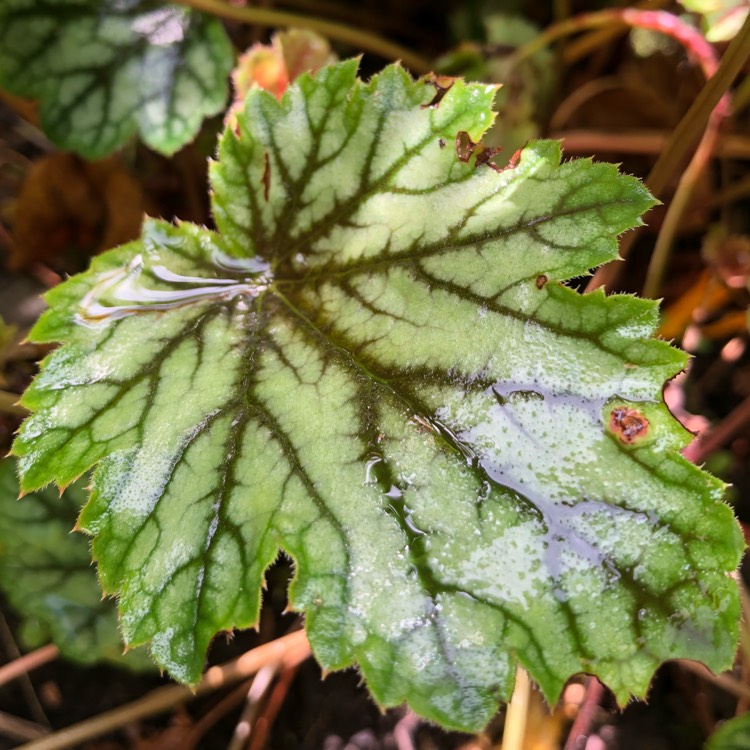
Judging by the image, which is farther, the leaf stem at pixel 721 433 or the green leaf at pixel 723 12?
the leaf stem at pixel 721 433

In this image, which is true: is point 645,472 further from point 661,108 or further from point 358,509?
point 661,108

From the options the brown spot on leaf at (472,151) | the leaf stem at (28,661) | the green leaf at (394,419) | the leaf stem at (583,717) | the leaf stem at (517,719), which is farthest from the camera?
the leaf stem at (28,661)

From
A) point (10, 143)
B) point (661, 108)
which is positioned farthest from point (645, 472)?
point (10, 143)

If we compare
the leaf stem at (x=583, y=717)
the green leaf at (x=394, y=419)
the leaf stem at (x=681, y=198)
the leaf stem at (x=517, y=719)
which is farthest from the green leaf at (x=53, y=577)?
the leaf stem at (x=681, y=198)

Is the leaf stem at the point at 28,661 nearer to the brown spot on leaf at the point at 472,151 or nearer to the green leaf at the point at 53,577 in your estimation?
the green leaf at the point at 53,577

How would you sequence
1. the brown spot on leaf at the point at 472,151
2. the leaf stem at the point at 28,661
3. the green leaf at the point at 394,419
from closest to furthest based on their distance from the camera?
the green leaf at the point at 394,419, the brown spot on leaf at the point at 472,151, the leaf stem at the point at 28,661

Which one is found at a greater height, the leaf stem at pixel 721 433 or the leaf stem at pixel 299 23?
the leaf stem at pixel 299 23

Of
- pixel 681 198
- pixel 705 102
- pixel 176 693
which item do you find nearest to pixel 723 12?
pixel 705 102

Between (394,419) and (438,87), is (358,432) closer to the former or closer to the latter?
(394,419)

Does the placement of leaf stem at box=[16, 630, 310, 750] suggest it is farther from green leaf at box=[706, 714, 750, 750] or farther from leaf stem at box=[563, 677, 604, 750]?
green leaf at box=[706, 714, 750, 750]
